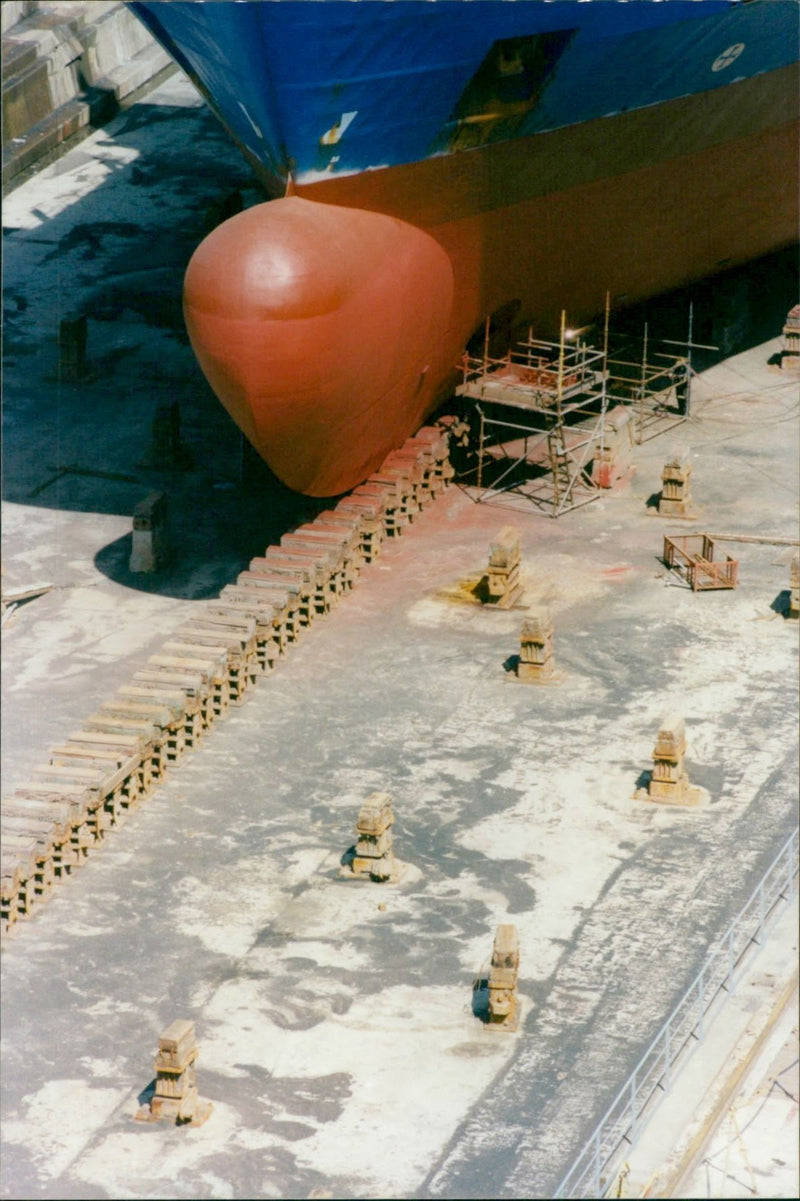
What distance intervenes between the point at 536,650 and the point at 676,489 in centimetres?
662

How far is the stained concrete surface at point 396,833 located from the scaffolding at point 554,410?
0.60 metres

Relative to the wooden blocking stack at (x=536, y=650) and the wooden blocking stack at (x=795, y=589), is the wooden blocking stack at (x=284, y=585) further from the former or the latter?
the wooden blocking stack at (x=795, y=589)

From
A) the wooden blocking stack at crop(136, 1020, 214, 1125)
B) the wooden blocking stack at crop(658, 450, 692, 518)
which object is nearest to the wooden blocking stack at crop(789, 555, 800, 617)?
the wooden blocking stack at crop(658, 450, 692, 518)

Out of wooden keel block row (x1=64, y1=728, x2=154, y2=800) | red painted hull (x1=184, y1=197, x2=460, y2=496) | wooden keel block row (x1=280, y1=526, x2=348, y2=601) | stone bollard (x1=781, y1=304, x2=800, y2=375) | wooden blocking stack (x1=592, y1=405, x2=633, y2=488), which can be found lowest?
wooden keel block row (x1=64, y1=728, x2=154, y2=800)

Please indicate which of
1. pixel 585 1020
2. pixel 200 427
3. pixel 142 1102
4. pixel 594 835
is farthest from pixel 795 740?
pixel 200 427

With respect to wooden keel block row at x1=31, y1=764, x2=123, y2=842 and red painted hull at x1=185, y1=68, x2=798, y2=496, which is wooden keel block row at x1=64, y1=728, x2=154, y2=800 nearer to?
wooden keel block row at x1=31, y1=764, x2=123, y2=842

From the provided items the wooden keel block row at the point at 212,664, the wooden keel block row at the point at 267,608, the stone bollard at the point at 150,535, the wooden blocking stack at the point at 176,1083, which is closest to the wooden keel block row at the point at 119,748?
the wooden keel block row at the point at 212,664

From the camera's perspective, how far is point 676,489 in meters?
44.6

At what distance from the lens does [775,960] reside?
32.9m

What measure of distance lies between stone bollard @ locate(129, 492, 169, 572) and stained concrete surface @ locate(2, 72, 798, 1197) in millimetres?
400

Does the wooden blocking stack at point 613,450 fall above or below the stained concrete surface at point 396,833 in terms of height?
above

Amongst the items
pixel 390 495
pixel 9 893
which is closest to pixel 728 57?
pixel 390 495

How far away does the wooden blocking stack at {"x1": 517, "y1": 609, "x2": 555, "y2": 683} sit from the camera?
39.2m

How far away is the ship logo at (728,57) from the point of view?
46.5 meters
